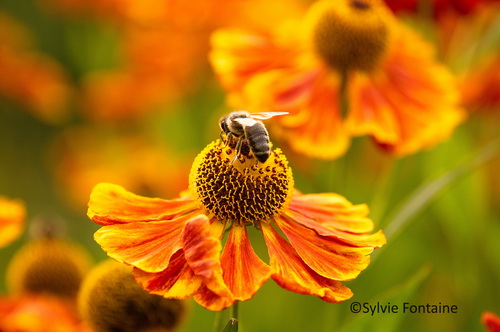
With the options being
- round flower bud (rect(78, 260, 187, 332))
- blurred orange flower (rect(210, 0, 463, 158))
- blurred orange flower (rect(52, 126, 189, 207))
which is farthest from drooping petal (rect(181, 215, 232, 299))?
blurred orange flower (rect(52, 126, 189, 207))

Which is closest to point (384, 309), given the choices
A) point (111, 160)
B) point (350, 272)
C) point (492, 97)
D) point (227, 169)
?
point (350, 272)

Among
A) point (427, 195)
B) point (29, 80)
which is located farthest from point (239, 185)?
point (29, 80)

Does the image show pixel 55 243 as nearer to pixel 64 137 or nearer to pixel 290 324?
pixel 290 324

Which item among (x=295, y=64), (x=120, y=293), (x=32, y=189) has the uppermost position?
(x=295, y=64)

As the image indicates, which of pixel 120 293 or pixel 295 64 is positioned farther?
pixel 295 64

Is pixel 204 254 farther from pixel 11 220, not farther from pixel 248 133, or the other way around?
pixel 11 220

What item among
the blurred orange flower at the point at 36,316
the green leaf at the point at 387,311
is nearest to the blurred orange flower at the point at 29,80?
the blurred orange flower at the point at 36,316

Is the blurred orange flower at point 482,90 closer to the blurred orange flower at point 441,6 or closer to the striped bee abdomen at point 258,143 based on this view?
the blurred orange flower at point 441,6
